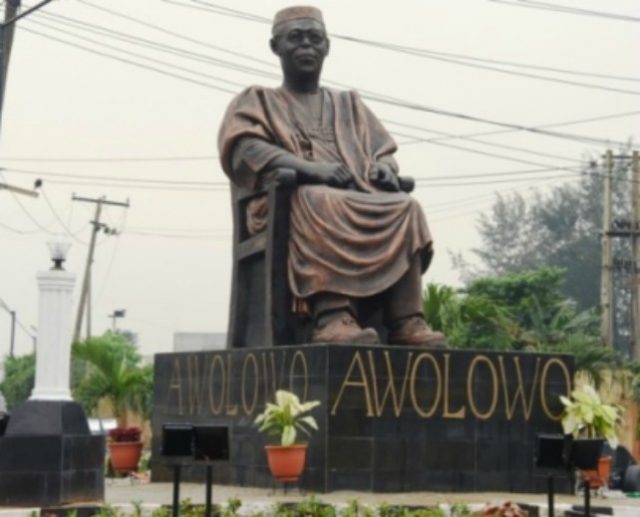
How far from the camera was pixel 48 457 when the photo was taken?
15070 mm

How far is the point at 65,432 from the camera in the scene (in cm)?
1522

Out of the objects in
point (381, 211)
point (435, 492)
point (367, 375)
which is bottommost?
point (435, 492)

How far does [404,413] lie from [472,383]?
826 mm

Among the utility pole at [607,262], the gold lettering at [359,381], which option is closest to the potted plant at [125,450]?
the gold lettering at [359,381]

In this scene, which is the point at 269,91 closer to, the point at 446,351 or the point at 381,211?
the point at 381,211

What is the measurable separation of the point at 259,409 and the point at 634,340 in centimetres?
2538

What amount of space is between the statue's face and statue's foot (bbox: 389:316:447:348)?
2848mm

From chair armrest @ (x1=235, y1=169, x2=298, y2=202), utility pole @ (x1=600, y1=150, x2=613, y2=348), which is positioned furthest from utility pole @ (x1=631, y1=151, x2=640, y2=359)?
chair armrest @ (x1=235, y1=169, x2=298, y2=202)

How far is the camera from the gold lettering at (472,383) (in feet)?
53.5

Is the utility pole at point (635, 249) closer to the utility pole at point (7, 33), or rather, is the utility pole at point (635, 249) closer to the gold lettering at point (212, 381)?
the utility pole at point (7, 33)

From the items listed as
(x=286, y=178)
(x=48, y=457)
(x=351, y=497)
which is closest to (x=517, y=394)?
(x=351, y=497)

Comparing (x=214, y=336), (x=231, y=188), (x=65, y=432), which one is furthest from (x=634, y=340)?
(x=65, y=432)

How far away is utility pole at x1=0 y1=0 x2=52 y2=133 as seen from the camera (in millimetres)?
19094

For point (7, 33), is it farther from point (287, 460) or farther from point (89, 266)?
point (89, 266)
